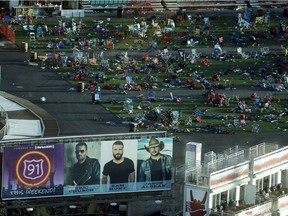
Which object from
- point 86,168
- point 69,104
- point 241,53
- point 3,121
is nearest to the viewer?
point 86,168

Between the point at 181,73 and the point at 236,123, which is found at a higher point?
the point at 181,73

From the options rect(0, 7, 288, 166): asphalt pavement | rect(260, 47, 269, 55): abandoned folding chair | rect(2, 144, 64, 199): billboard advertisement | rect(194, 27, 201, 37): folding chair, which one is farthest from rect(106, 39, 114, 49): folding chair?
rect(2, 144, 64, 199): billboard advertisement

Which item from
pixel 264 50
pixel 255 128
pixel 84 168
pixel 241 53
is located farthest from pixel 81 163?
pixel 264 50

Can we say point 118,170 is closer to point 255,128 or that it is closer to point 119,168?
point 119,168

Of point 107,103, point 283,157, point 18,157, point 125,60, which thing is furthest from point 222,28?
point 18,157

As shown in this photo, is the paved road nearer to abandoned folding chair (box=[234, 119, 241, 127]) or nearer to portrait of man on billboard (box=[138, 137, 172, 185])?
abandoned folding chair (box=[234, 119, 241, 127])

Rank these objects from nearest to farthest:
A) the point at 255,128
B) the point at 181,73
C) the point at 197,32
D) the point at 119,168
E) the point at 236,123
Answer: the point at 119,168, the point at 255,128, the point at 236,123, the point at 181,73, the point at 197,32

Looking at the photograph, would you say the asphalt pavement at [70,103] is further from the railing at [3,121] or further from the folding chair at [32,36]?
the railing at [3,121]
